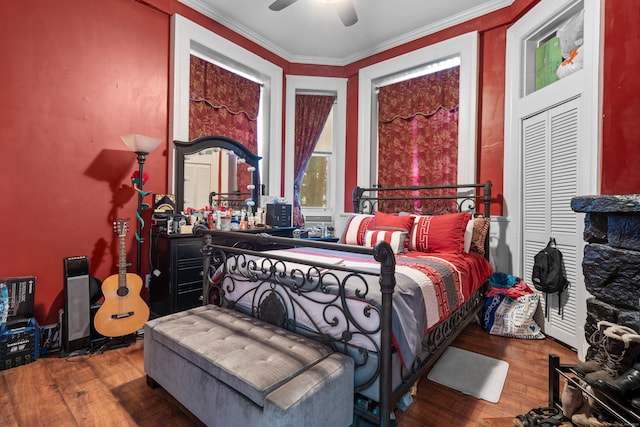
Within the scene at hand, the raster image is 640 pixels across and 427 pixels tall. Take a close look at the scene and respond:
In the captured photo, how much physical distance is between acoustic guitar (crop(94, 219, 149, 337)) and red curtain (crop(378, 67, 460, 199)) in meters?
3.01

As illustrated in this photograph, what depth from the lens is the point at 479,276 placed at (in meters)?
2.55

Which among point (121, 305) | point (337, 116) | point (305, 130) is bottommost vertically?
point (121, 305)

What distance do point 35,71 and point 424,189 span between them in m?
3.77

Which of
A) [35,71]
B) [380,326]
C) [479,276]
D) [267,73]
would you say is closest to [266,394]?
[380,326]

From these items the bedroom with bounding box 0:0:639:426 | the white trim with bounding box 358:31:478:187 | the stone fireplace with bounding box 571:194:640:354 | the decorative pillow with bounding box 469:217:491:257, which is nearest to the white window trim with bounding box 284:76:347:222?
the white trim with bounding box 358:31:478:187

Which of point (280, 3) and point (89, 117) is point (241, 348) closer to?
point (89, 117)

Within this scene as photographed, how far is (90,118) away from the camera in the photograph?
256 centimetres

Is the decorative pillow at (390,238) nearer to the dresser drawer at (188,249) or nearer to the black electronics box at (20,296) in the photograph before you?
the dresser drawer at (188,249)

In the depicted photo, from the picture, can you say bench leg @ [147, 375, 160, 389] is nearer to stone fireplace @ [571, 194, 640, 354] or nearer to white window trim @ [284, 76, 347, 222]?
stone fireplace @ [571, 194, 640, 354]

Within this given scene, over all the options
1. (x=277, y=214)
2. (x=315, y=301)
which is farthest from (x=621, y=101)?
(x=277, y=214)

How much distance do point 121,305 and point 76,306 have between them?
0.28 meters

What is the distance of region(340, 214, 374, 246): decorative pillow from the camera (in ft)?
9.73

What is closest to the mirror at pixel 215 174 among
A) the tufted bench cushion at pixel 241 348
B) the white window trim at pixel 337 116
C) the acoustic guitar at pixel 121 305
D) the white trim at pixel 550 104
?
the white window trim at pixel 337 116

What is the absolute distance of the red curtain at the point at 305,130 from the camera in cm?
437
